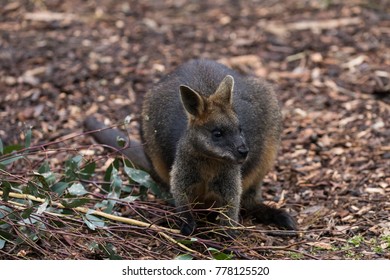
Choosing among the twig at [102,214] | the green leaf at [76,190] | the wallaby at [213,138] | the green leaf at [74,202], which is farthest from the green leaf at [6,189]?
the wallaby at [213,138]

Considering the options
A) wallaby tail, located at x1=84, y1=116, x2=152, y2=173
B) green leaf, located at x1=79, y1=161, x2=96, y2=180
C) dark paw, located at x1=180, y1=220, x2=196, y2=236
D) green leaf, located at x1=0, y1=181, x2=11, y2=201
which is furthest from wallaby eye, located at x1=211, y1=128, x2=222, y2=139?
green leaf, located at x1=0, y1=181, x2=11, y2=201

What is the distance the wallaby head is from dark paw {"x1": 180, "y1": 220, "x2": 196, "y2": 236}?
520 mm

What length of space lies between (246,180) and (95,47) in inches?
157

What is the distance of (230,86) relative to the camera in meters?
5.29

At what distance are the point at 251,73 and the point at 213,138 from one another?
11.4ft

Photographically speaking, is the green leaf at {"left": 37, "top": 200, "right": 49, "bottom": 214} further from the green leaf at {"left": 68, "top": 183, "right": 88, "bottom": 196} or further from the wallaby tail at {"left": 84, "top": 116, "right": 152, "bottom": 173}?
the wallaby tail at {"left": 84, "top": 116, "right": 152, "bottom": 173}

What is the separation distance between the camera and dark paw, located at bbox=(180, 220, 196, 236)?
17.4 feet

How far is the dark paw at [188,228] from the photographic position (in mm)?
5316

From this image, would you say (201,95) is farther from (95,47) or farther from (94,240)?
(95,47)

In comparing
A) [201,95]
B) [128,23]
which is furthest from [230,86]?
[128,23]

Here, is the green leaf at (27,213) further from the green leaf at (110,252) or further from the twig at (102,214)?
the green leaf at (110,252)

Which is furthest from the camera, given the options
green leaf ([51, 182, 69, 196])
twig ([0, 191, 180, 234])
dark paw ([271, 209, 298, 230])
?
dark paw ([271, 209, 298, 230])

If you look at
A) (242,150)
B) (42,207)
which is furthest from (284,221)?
(42,207)

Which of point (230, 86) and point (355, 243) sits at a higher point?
point (230, 86)
